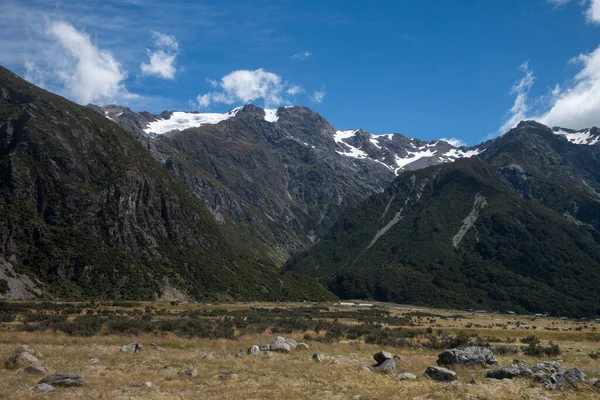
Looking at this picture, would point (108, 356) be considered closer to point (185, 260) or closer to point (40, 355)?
point (40, 355)

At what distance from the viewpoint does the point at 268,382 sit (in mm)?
21672

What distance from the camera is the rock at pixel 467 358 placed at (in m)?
27.1

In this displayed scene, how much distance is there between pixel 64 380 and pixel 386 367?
53.6 ft

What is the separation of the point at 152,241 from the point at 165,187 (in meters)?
37.3

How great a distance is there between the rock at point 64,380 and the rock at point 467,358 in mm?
20248

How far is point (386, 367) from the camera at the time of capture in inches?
995

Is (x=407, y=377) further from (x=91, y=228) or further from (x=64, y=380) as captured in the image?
(x=91, y=228)

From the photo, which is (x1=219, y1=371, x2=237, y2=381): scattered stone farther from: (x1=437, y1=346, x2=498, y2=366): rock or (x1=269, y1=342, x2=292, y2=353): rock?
(x1=437, y1=346, x2=498, y2=366): rock

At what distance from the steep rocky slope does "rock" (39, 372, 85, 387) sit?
98474mm

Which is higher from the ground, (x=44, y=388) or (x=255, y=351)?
(x=44, y=388)

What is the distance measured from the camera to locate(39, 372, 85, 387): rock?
19.6 meters

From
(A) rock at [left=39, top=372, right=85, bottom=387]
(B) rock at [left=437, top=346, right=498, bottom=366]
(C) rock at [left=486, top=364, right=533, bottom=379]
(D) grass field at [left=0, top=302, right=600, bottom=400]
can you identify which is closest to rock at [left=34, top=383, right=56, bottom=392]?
(D) grass field at [left=0, top=302, right=600, bottom=400]

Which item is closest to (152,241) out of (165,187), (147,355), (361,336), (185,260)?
(185,260)

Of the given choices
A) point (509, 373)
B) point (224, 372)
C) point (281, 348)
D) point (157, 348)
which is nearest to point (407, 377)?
point (509, 373)
